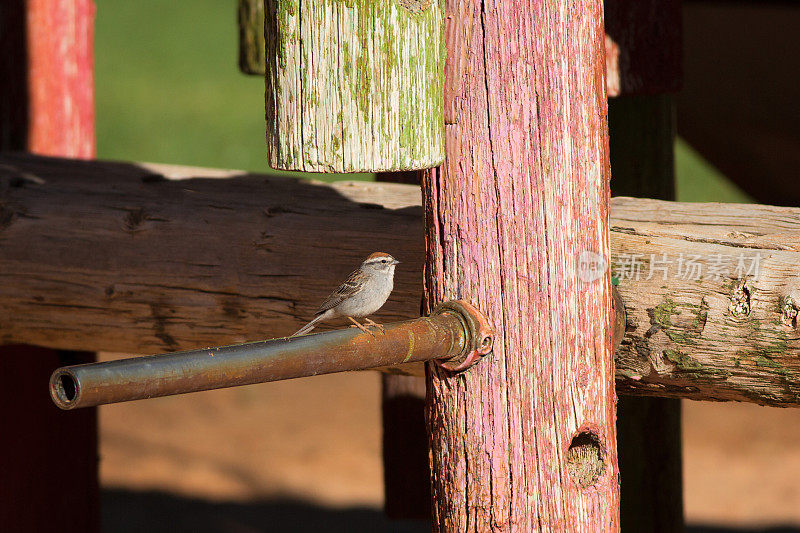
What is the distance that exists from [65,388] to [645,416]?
2.65 m

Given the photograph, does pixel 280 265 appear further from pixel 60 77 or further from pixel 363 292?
pixel 60 77

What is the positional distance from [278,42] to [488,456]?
92 cm

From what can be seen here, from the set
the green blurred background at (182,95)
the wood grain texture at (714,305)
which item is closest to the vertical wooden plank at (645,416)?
the wood grain texture at (714,305)

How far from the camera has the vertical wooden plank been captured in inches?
158

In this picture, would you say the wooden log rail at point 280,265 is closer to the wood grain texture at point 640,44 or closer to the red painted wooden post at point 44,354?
the red painted wooden post at point 44,354

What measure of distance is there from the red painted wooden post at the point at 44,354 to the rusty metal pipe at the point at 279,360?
211 centimetres

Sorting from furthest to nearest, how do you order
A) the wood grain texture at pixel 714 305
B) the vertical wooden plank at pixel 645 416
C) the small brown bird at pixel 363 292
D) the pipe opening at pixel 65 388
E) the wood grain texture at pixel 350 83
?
the vertical wooden plank at pixel 645 416 → the small brown bird at pixel 363 292 → the wood grain texture at pixel 714 305 → the wood grain texture at pixel 350 83 → the pipe opening at pixel 65 388

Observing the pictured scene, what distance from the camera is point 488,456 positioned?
2234 millimetres

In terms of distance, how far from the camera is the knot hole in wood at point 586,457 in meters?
2.28

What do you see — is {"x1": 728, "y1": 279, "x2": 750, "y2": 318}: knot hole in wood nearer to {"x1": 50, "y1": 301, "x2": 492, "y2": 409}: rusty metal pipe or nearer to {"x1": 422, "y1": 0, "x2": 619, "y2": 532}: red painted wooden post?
{"x1": 422, "y1": 0, "x2": 619, "y2": 532}: red painted wooden post

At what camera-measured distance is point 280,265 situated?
3062 mm

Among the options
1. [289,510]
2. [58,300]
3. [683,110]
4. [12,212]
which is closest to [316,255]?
[58,300]

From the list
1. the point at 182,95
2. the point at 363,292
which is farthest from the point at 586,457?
the point at 182,95

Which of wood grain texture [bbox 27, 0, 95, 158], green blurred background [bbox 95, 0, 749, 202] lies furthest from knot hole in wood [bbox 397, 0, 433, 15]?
green blurred background [bbox 95, 0, 749, 202]
